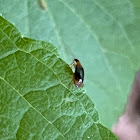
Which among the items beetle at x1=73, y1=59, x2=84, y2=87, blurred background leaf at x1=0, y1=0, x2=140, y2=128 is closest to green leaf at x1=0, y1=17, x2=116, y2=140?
beetle at x1=73, y1=59, x2=84, y2=87

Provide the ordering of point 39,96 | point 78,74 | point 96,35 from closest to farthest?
point 39,96 → point 78,74 → point 96,35

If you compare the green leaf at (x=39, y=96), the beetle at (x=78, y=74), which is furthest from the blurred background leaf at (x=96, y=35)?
the green leaf at (x=39, y=96)

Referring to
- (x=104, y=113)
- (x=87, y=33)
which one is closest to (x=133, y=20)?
(x=87, y=33)

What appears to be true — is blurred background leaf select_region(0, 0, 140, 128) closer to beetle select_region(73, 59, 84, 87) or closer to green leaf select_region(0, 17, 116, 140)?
beetle select_region(73, 59, 84, 87)

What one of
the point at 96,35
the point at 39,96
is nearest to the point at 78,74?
the point at 39,96

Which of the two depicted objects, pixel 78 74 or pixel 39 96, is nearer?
pixel 39 96

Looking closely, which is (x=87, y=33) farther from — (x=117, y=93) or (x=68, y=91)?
(x=68, y=91)

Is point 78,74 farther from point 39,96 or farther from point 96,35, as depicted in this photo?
point 96,35
